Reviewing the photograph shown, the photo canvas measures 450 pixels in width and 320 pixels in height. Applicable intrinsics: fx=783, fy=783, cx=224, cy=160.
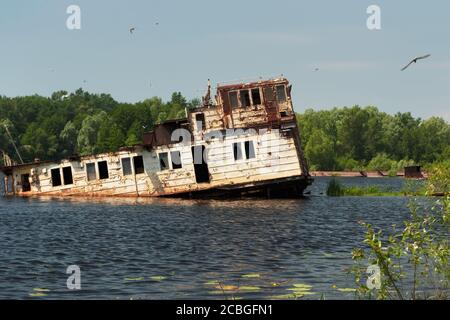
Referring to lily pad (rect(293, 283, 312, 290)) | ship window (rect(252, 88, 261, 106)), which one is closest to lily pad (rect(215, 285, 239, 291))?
lily pad (rect(293, 283, 312, 290))

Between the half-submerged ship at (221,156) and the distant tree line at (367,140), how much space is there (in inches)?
3193

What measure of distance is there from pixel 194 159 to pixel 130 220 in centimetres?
1341

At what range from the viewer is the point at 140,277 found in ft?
77.0

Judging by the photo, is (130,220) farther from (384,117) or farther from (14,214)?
Result: (384,117)

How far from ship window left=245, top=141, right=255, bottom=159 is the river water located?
10.4ft

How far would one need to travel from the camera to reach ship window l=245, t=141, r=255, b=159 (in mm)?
53594

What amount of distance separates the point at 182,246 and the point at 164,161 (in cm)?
2550

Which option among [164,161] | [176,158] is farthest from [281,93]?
[164,161]

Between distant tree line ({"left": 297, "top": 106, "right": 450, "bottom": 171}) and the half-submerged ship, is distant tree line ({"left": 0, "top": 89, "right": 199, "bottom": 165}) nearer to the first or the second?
distant tree line ({"left": 297, "top": 106, "right": 450, "bottom": 171})

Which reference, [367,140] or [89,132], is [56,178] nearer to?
[89,132]

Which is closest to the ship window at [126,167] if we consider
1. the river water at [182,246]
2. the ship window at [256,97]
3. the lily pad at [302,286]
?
the river water at [182,246]

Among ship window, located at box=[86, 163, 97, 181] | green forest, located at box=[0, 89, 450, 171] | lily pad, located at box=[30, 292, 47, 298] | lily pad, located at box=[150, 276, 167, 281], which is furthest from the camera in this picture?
green forest, located at box=[0, 89, 450, 171]

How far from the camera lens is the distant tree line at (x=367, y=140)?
138 metres
